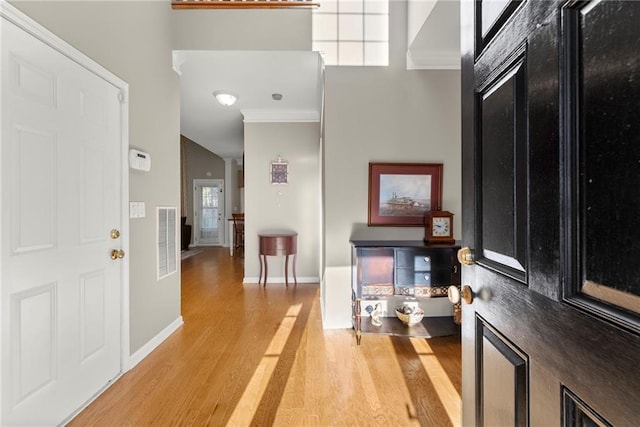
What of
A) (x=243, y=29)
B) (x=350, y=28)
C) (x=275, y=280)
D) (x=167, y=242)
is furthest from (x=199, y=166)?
(x=350, y=28)

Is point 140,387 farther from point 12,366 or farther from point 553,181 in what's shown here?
point 553,181

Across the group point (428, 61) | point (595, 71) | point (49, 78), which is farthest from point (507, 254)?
point (428, 61)

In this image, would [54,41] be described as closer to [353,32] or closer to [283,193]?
[353,32]

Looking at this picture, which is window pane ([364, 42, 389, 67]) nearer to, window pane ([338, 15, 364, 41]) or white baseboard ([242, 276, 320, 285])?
window pane ([338, 15, 364, 41])

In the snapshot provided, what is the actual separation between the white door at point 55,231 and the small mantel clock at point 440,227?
2424 mm

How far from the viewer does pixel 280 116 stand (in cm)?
475

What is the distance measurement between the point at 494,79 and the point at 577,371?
2.16 ft

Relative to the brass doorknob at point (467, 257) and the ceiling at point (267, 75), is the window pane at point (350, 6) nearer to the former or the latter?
the ceiling at point (267, 75)

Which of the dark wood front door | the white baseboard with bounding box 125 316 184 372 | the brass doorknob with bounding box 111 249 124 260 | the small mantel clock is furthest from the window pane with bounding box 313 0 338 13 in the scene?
the white baseboard with bounding box 125 316 184 372

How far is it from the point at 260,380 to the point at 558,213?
2011mm

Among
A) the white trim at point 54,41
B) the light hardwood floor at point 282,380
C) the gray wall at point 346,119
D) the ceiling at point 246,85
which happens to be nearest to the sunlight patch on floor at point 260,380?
the light hardwood floor at point 282,380

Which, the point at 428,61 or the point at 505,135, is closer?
the point at 505,135

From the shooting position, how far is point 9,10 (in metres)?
1.36

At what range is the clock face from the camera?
9.01ft
